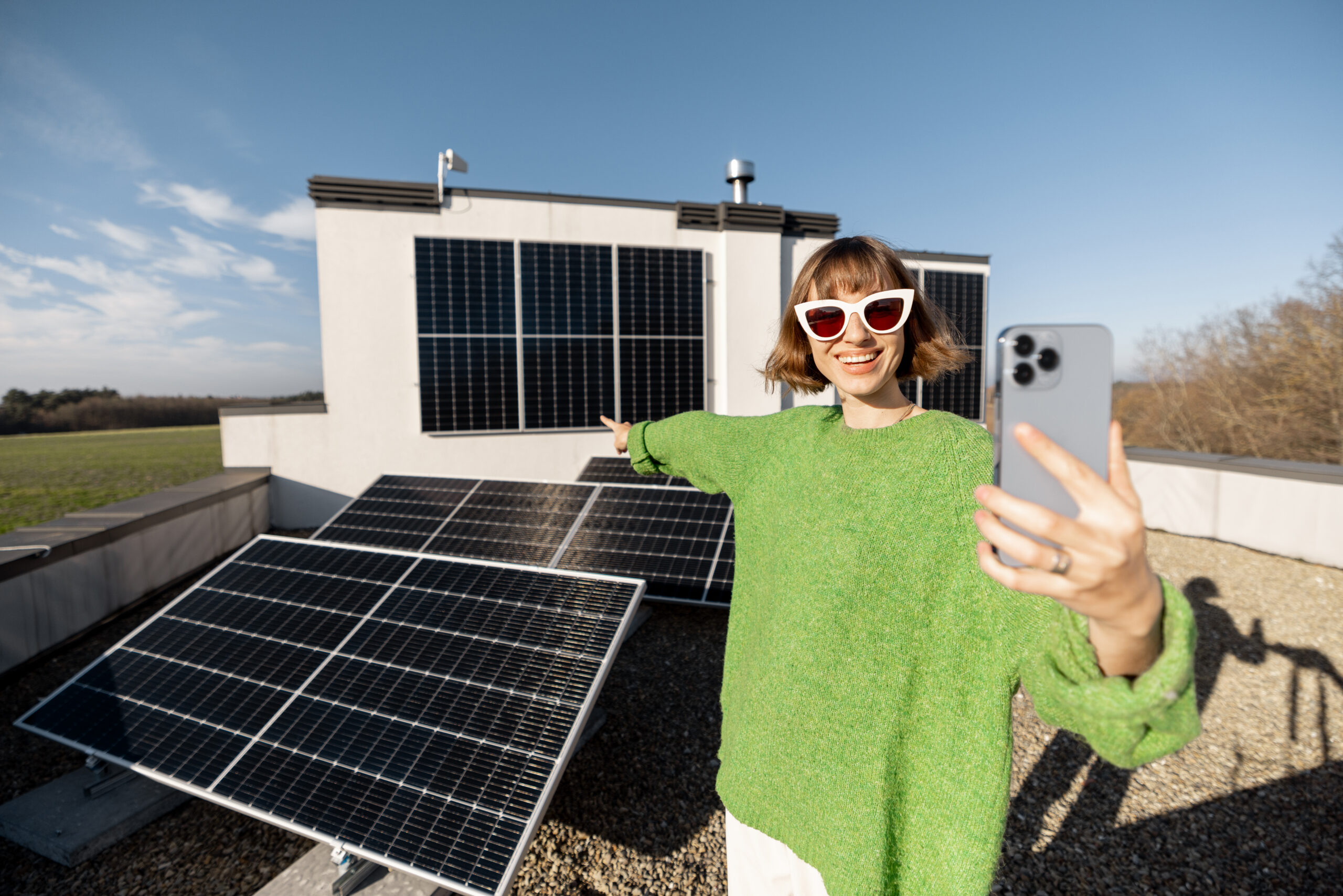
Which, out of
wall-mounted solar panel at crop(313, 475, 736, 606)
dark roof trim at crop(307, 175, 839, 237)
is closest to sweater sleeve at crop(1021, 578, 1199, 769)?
wall-mounted solar panel at crop(313, 475, 736, 606)

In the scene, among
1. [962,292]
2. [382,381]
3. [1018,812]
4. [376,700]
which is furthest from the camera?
[962,292]

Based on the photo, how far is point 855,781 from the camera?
1.36m

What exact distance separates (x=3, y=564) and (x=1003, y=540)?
303 inches

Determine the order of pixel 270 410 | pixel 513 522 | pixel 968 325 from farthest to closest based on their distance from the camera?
pixel 968 325, pixel 270 410, pixel 513 522

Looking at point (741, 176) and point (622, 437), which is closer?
point (622, 437)

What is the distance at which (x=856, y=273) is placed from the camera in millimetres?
1438

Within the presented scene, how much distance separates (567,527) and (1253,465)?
10.4m

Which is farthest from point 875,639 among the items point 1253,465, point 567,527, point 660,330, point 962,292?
point 962,292

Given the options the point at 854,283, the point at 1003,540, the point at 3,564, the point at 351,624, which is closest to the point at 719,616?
the point at 351,624

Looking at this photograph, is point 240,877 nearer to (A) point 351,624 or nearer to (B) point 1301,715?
(A) point 351,624

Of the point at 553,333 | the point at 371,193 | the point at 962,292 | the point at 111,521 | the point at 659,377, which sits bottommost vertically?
the point at 111,521

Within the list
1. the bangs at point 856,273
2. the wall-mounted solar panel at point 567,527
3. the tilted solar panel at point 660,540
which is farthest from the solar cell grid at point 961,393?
the bangs at point 856,273

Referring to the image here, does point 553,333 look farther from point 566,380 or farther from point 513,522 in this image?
point 513,522

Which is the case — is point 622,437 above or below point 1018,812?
above
